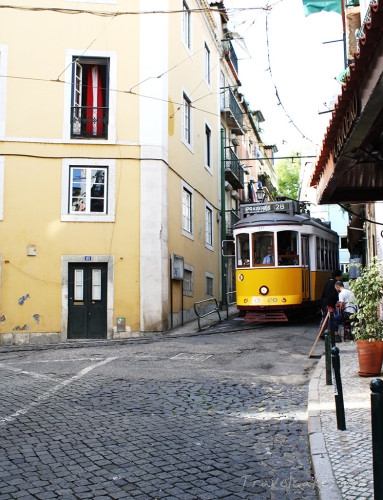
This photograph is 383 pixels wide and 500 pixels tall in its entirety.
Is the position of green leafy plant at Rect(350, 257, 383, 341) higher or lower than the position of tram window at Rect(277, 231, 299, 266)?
lower

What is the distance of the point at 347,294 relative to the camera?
42.0 feet

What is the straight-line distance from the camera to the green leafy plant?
7996 mm

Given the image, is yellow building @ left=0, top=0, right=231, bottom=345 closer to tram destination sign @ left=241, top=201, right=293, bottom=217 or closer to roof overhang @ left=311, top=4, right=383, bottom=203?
tram destination sign @ left=241, top=201, right=293, bottom=217

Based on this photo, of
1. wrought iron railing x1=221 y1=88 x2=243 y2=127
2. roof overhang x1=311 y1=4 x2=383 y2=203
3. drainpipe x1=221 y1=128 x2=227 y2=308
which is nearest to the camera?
roof overhang x1=311 y1=4 x2=383 y2=203

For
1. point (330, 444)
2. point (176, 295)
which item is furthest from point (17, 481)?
point (176, 295)

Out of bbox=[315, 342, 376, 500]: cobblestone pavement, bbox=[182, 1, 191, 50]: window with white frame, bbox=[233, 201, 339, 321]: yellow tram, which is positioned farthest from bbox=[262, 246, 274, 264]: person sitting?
bbox=[182, 1, 191, 50]: window with white frame

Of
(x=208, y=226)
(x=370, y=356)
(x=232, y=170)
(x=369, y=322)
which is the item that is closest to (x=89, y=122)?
(x=208, y=226)

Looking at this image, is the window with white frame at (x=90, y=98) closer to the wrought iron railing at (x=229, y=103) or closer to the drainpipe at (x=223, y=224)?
the drainpipe at (x=223, y=224)

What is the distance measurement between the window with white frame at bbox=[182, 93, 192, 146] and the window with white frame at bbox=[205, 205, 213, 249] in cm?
343

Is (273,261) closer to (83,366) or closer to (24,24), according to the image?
(83,366)

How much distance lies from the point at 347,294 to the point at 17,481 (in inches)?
389

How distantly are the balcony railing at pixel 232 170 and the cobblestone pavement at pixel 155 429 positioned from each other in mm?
16315

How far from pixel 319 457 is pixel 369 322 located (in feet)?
12.6

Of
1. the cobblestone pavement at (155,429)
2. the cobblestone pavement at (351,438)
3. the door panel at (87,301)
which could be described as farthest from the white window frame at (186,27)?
the cobblestone pavement at (351,438)
